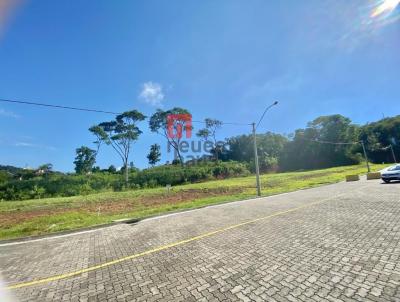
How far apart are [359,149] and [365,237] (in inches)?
3005

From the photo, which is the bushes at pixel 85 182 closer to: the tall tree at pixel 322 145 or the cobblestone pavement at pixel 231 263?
the cobblestone pavement at pixel 231 263

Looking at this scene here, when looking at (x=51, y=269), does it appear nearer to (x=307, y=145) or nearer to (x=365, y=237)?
(x=365, y=237)

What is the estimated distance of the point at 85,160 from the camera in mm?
58500

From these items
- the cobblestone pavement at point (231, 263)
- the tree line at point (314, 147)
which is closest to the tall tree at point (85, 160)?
the tree line at point (314, 147)

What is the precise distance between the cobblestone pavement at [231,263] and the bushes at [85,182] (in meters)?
30.6

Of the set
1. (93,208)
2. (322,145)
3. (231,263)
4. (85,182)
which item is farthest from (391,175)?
(322,145)

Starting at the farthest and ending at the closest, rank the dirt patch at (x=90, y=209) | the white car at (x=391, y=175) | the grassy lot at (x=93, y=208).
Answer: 1. the white car at (x=391, y=175)
2. the dirt patch at (x=90, y=209)
3. the grassy lot at (x=93, y=208)

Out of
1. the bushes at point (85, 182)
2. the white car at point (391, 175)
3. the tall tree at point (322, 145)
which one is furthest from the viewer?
the tall tree at point (322, 145)

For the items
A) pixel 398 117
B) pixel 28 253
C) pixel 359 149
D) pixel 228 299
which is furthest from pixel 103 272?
pixel 398 117

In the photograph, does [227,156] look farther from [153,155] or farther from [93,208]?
[93,208]

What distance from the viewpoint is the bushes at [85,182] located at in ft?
109

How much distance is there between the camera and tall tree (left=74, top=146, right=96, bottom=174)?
58.1 m
